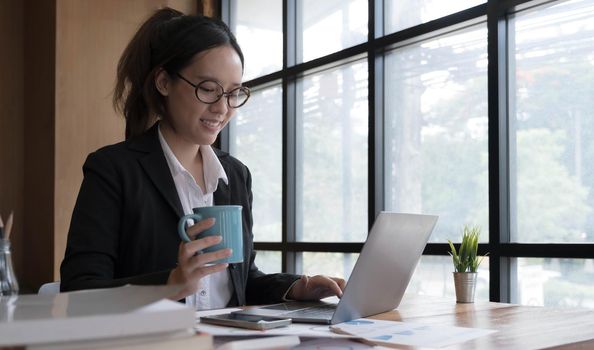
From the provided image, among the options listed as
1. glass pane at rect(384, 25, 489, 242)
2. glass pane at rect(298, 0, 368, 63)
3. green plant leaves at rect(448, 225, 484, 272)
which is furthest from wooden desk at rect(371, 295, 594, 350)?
glass pane at rect(298, 0, 368, 63)

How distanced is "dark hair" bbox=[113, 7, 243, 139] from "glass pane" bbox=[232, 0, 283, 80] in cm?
294

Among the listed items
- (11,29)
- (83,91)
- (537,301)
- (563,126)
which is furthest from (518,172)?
(11,29)

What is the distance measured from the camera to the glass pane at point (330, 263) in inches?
159

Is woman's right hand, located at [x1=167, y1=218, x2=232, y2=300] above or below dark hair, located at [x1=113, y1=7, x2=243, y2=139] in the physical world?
below

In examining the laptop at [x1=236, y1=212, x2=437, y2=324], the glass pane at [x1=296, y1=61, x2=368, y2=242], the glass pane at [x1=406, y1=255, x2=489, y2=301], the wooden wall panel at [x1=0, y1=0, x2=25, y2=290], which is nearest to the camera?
the laptop at [x1=236, y1=212, x2=437, y2=324]

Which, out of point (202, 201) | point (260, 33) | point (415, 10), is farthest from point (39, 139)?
point (202, 201)

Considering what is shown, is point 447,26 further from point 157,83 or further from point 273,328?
point 273,328

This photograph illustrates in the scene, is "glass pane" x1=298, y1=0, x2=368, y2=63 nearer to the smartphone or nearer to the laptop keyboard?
the laptop keyboard

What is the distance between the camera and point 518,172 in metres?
3.09

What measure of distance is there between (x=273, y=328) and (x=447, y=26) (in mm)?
2537

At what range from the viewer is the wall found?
4.84 meters

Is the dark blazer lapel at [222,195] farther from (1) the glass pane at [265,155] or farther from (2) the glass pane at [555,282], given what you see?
(1) the glass pane at [265,155]

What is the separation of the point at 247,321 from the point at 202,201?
599 millimetres

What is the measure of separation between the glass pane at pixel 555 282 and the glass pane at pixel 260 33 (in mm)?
2300
